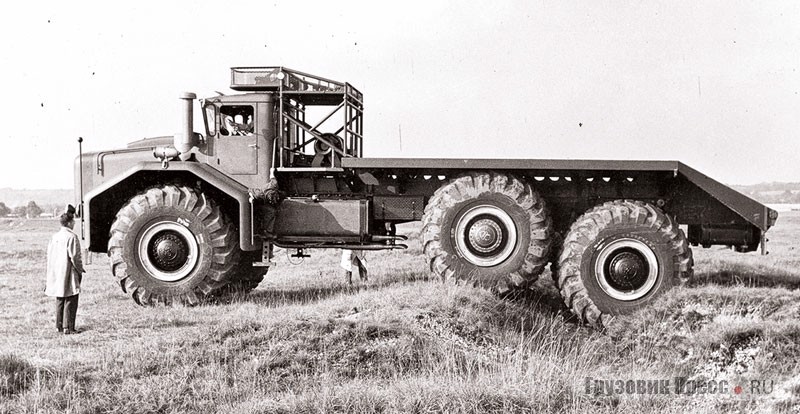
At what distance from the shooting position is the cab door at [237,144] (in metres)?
11.5

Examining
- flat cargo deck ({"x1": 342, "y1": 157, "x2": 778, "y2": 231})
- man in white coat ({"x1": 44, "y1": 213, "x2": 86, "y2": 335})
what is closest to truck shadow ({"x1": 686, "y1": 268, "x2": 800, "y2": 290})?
flat cargo deck ({"x1": 342, "y1": 157, "x2": 778, "y2": 231})

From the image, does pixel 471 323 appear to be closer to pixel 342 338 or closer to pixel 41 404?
pixel 342 338

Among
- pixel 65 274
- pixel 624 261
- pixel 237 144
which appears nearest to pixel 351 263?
pixel 237 144

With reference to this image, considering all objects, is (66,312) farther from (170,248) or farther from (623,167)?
(623,167)

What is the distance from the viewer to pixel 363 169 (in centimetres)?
1139

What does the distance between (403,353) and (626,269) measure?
4.17 meters

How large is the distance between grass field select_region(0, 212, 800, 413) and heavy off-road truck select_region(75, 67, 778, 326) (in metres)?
0.57

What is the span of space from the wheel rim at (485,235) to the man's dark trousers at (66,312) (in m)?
5.42

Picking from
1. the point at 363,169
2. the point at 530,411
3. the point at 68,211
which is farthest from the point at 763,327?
the point at 68,211

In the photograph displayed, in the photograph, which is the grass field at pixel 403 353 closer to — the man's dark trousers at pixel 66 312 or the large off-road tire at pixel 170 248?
the man's dark trousers at pixel 66 312

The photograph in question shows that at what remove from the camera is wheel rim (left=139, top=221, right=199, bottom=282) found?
10.9 metres

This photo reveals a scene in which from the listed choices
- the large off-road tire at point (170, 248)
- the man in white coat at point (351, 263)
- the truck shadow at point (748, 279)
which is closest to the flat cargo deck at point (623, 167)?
the truck shadow at point (748, 279)

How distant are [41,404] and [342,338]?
3.18m

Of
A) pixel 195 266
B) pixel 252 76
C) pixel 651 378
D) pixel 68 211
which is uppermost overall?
pixel 252 76
